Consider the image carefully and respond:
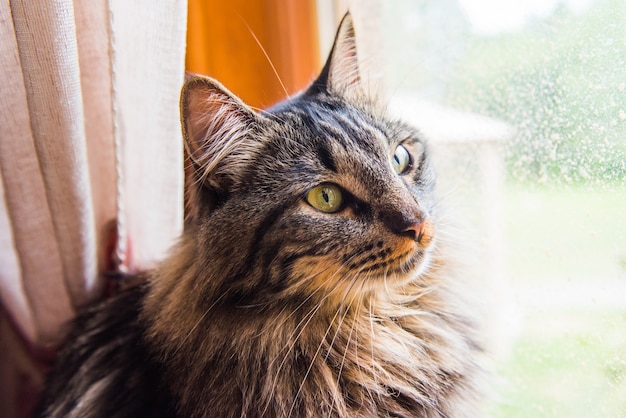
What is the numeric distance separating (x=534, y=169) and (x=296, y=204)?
57 cm

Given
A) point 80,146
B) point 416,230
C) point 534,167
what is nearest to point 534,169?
point 534,167

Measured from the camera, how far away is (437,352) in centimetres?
98

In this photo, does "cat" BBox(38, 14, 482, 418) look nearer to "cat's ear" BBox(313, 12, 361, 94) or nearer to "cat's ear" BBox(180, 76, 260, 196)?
"cat's ear" BBox(180, 76, 260, 196)

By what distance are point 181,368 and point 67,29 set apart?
0.64 meters

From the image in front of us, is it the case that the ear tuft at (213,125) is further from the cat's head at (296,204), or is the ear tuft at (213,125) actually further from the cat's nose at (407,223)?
the cat's nose at (407,223)

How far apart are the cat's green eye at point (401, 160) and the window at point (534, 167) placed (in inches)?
5.9

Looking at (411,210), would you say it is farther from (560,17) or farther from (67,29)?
(67,29)

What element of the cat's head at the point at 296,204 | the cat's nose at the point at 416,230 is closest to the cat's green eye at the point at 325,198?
the cat's head at the point at 296,204

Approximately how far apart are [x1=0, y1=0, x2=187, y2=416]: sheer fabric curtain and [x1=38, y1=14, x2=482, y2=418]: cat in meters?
0.20

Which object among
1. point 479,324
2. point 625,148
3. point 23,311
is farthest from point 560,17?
point 23,311

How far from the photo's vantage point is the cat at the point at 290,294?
881 millimetres

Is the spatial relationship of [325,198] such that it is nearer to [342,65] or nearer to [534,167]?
[342,65]

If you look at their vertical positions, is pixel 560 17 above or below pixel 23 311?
above

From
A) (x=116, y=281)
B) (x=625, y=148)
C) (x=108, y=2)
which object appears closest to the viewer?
(x=625, y=148)
